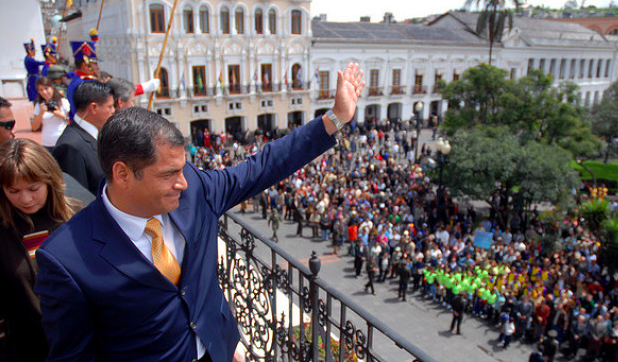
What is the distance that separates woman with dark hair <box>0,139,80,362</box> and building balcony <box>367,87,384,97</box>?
102 ft

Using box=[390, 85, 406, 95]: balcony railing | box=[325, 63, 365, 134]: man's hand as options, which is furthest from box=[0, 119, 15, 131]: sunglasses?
box=[390, 85, 406, 95]: balcony railing

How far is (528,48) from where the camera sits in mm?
37781

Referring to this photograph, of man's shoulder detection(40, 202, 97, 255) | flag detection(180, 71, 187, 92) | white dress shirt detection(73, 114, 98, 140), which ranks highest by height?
white dress shirt detection(73, 114, 98, 140)

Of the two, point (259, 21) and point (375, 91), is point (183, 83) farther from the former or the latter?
point (375, 91)

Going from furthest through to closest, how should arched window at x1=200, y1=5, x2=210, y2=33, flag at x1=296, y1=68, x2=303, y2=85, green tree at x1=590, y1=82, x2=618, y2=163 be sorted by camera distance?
1. flag at x1=296, y1=68, x2=303, y2=85
2. green tree at x1=590, y1=82, x2=618, y2=163
3. arched window at x1=200, y1=5, x2=210, y2=33

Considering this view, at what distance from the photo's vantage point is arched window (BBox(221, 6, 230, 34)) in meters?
26.7

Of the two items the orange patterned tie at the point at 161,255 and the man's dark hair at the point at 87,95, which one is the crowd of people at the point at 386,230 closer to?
the man's dark hair at the point at 87,95

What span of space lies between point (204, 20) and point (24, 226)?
26254 mm

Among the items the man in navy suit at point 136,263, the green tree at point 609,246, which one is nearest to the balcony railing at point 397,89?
the green tree at point 609,246

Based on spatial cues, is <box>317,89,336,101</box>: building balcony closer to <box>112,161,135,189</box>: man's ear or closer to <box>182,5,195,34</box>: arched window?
<box>182,5,195,34</box>: arched window

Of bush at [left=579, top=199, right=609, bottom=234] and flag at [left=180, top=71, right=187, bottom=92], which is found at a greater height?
flag at [left=180, top=71, right=187, bottom=92]

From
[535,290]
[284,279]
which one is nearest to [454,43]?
[535,290]

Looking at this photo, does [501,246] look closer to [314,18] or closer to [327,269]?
[327,269]

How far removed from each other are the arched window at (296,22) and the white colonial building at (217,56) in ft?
0.20
